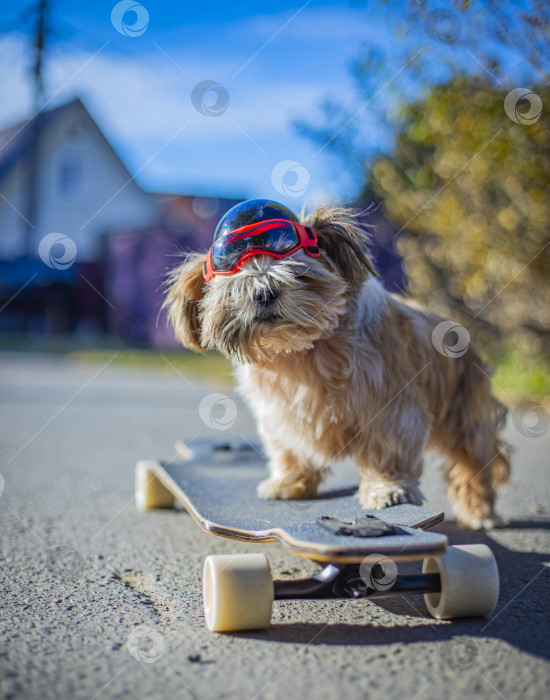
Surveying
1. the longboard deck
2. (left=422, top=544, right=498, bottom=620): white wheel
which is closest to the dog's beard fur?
the longboard deck

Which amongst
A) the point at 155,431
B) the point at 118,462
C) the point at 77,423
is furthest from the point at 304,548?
the point at 77,423

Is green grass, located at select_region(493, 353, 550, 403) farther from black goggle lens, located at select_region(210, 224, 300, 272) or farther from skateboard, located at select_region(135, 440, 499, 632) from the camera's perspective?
skateboard, located at select_region(135, 440, 499, 632)

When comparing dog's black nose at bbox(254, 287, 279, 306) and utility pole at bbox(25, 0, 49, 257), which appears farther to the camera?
utility pole at bbox(25, 0, 49, 257)

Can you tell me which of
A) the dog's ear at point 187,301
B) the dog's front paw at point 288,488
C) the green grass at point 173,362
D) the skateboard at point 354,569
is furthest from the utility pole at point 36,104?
the skateboard at point 354,569

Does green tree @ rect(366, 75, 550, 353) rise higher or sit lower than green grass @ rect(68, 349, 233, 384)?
higher

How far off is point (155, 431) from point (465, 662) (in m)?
5.29

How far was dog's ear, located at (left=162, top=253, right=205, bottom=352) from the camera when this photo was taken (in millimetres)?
3072

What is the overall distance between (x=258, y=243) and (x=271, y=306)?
274 millimetres

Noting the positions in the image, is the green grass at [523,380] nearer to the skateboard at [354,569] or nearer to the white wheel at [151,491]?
the white wheel at [151,491]

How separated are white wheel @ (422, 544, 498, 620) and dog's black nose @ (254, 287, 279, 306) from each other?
3.74 feet

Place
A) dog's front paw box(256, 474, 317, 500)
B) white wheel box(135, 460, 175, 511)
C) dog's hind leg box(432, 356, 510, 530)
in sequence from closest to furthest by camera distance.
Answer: dog's front paw box(256, 474, 317, 500) < dog's hind leg box(432, 356, 510, 530) < white wheel box(135, 460, 175, 511)

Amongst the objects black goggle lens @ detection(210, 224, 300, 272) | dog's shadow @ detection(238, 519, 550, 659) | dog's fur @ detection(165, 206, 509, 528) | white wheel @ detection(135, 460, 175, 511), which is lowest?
white wheel @ detection(135, 460, 175, 511)

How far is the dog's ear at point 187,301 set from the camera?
3072 millimetres

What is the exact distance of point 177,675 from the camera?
6.23ft
